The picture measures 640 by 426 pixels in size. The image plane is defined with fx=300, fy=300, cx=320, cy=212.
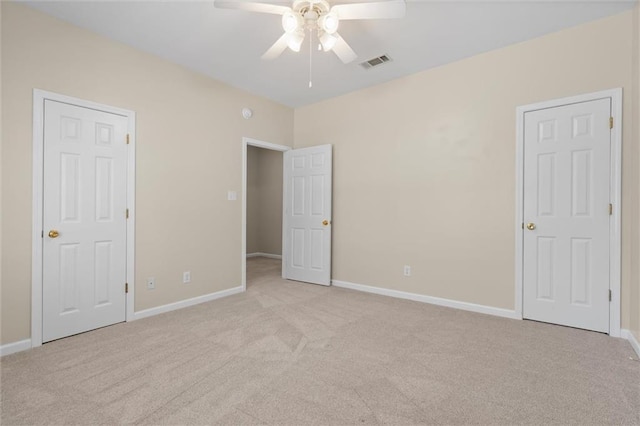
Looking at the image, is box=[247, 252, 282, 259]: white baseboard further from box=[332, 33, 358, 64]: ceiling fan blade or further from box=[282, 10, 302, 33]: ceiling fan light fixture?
box=[282, 10, 302, 33]: ceiling fan light fixture

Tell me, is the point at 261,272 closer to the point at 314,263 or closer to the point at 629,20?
the point at 314,263

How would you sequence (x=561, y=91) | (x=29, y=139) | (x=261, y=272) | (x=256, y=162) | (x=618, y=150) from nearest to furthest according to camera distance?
1. (x=29, y=139)
2. (x=618, y=150)
3. (x=561, y=91)
4. (x=261, y=272)
5. (x=256, y=162)

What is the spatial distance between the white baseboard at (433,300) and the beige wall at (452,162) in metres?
0.06

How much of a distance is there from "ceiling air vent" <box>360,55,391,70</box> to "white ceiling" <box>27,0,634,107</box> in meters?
0.07

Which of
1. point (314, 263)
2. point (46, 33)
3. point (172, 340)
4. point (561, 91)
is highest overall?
point (46, 33)

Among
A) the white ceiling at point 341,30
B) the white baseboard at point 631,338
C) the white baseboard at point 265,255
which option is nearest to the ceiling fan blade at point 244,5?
the white ceiling at point 341,30

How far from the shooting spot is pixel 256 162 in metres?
7.62

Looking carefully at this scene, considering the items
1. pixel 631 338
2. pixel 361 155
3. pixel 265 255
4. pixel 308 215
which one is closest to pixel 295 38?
pixel 361 155

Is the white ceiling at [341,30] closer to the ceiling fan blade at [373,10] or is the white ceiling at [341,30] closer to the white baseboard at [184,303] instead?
the ceiling fan blade at [373,10]

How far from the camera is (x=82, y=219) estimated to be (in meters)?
2.78

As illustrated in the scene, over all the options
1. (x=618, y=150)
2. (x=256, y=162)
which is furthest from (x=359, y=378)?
(x=256, y=162)

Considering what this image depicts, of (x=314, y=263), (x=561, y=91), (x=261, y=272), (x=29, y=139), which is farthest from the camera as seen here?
(x=261, y=272)

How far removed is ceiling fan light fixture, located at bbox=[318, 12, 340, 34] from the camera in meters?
2.20

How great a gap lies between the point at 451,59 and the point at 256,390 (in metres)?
3.76
